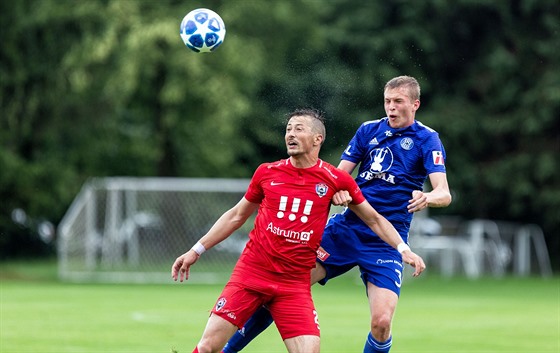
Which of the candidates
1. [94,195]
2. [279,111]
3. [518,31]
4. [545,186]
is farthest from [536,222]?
[94,195]

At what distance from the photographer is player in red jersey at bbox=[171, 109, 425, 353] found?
7.54 meters

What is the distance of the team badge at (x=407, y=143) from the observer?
28.5 ft

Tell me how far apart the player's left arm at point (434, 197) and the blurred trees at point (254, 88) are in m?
15.7

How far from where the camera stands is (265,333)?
13.5 metres

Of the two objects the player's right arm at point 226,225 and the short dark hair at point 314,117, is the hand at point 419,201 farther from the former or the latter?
the player's right arm at point 226,225

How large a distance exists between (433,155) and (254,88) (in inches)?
913

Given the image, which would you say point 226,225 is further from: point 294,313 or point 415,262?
point 415,262

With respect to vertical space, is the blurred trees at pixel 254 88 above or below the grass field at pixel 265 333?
above

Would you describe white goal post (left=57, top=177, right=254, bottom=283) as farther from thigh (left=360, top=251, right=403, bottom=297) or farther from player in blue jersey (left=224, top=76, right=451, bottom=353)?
thigh (left=360, top=251, right=403, bottom=297)

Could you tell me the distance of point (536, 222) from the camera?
108 feet

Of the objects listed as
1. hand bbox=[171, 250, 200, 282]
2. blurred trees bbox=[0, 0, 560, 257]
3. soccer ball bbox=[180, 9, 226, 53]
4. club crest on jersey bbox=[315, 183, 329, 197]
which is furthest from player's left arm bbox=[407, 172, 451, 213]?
blurred trees bbox=[0, 0, 560, 257]

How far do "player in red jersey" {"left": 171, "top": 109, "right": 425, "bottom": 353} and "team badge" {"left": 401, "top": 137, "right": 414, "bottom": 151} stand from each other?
0.99 meters

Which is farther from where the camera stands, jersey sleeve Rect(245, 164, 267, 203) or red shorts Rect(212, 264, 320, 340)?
jersey sleeve Rect(245, 164, 267, 203)

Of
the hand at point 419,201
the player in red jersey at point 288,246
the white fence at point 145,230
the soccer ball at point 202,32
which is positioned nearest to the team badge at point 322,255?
the player in red jersey at point 288,246
